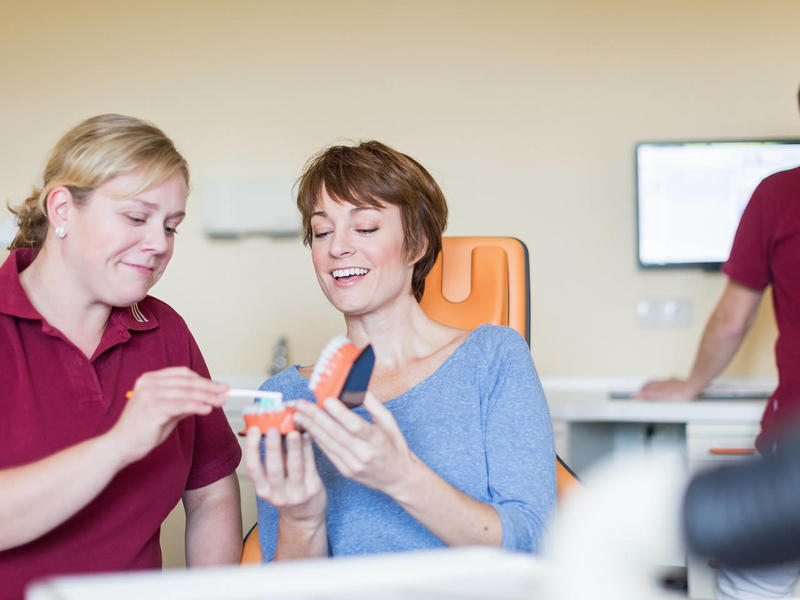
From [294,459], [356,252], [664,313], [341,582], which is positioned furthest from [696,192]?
[341,582]

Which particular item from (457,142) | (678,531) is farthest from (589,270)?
(678,531)

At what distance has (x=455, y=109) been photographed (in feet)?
9.74

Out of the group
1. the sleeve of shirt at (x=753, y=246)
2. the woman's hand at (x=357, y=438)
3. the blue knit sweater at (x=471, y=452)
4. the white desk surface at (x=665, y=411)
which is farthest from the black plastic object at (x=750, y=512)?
the white desk surface at (x=665, y=411)

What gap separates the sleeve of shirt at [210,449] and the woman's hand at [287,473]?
254mm

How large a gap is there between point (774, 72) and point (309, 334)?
73.0 inches

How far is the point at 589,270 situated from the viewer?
2914 mm

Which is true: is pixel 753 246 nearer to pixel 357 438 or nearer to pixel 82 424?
pixel 357 438

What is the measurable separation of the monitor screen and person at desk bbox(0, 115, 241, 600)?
1913 millimetres

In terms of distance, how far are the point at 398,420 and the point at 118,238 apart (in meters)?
0.57

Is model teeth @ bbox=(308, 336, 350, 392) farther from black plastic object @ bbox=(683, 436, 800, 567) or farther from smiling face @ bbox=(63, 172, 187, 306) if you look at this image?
black plastic object @ bbox=(683, 436, 800, 567)

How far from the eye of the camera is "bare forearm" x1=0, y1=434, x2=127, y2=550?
1.05m

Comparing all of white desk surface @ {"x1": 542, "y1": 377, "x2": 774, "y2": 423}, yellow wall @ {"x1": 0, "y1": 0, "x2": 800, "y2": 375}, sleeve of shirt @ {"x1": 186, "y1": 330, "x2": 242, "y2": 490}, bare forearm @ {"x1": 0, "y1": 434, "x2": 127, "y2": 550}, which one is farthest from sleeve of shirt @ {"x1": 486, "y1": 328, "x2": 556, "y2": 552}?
yellow wall @ {"x1": 0, "y1": 0, "x2": 800, "y2": 375}

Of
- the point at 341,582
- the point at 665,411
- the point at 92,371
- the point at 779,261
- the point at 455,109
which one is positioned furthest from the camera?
the point at 455,109

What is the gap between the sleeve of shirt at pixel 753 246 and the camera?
2053 mm
